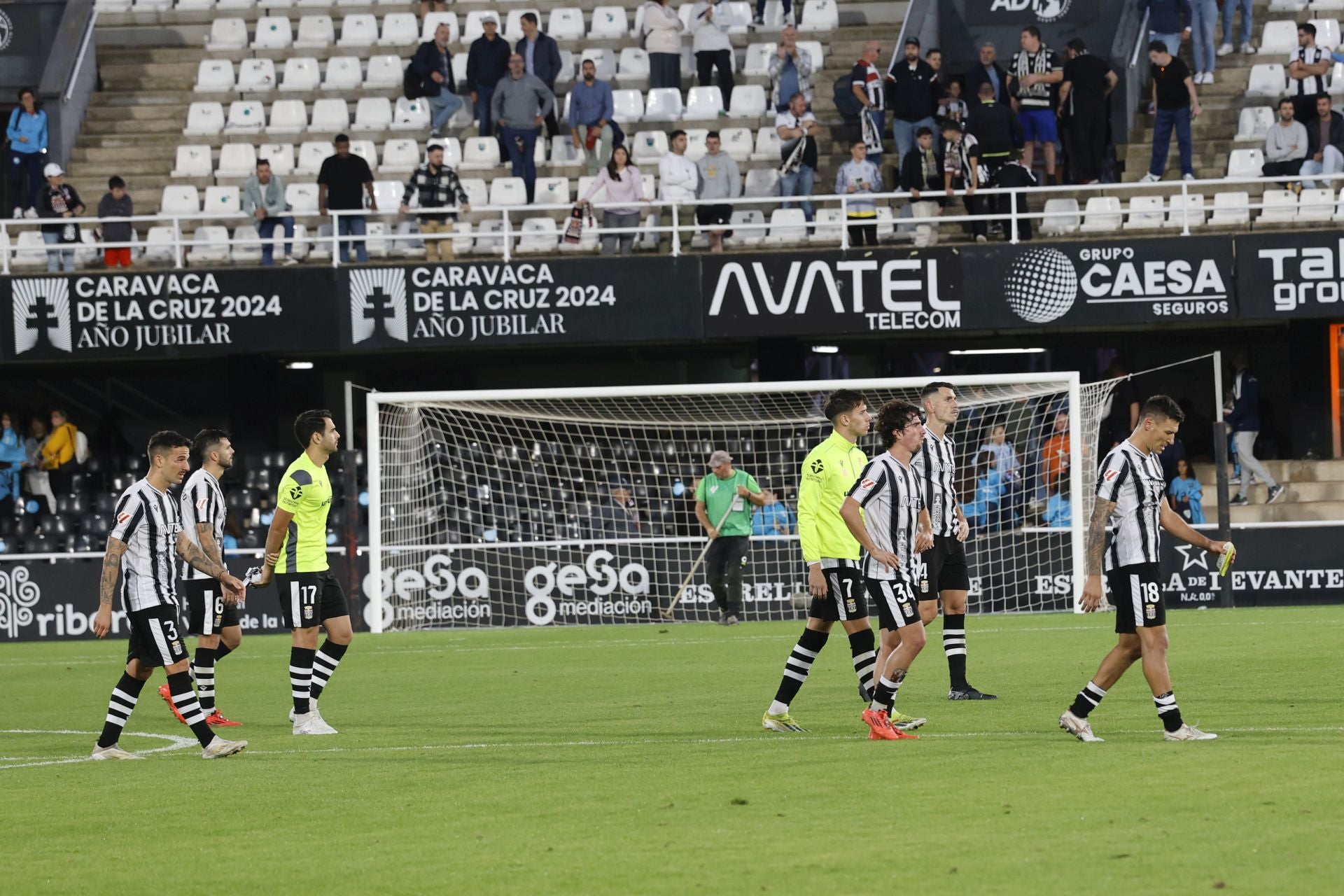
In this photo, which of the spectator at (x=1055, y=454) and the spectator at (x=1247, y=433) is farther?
the spectator at (x=1247, y=433)

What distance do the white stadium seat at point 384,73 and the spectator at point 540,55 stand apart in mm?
3561

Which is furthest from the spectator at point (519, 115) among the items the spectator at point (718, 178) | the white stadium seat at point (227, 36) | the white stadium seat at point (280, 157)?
the white stadium seat at point (227, 36)

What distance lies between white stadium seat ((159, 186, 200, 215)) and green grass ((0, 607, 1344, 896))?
43.1 feet

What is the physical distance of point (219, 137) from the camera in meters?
27.8

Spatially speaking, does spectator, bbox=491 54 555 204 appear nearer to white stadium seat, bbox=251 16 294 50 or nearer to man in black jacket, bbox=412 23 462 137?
man in black jacket, bbox=412 23 462 137

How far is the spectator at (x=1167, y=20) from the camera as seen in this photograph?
24500 millimetres

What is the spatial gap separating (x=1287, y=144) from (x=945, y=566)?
44.2ft

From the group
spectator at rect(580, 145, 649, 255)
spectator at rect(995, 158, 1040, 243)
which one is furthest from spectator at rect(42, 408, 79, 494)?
spectator at rect(995, 158, 1040, 243)

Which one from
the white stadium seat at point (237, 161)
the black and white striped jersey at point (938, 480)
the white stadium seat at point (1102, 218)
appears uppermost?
the white stadium seat at point (237, 161)

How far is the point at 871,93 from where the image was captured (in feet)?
79.1

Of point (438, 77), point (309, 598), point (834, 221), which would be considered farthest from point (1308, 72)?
point (309, 598)

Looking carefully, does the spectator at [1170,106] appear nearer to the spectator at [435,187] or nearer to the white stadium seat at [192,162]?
the spectator at [435,187]

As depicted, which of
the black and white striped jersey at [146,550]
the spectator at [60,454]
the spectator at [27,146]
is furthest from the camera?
the spectator at [27,146]

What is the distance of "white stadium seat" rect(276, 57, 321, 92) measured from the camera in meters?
28.6
